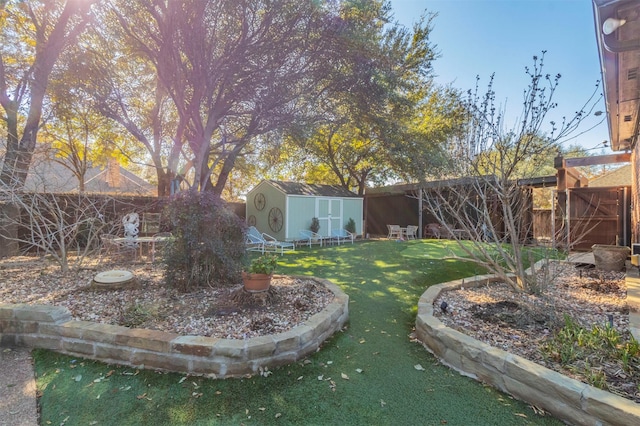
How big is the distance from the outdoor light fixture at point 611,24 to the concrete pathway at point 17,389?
5.58 meters

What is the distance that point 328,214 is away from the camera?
12641mm

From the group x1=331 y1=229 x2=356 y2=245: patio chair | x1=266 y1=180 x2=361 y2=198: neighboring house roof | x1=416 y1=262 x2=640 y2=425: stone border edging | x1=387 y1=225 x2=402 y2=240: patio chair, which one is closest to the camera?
x1=416 y1=262 x2=640 y2=425: stone border edging

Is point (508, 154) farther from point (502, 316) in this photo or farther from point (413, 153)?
point (413, 153)

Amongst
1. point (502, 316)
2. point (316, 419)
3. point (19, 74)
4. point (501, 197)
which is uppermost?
point (19, 74)

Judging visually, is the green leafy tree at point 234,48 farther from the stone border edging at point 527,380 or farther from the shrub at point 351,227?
the shrub at point 351,227

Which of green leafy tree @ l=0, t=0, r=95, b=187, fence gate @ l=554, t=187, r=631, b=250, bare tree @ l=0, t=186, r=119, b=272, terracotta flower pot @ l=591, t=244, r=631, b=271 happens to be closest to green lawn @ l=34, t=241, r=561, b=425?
bare tree @ l=0, t=186, r=119, b=272

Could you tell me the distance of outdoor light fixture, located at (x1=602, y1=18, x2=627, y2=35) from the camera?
2.93m

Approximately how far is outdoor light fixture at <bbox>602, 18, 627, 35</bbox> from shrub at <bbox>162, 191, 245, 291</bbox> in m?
4.64

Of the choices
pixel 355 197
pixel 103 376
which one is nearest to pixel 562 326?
pixel 103 376

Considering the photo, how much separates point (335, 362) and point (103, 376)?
1850 mm

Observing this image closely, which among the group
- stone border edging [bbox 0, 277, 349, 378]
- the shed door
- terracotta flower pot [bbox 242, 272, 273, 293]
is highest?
the shed door

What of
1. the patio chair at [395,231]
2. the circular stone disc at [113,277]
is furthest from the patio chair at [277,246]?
the patio chair at [395,231]

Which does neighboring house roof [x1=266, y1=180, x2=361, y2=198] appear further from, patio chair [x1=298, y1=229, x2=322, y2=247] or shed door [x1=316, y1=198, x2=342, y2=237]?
patio chair [x1=298, y1=229, x2=322, y2=247]

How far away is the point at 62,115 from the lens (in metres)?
8.41
